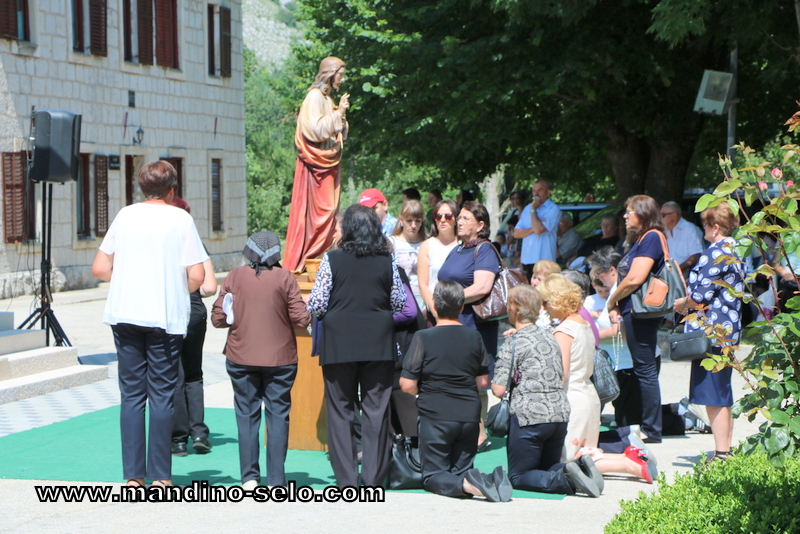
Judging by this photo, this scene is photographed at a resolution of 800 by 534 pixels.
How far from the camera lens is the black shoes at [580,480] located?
6141 millimetres

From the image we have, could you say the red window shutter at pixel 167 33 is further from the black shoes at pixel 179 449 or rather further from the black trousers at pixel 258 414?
the black trousers at pixel 258 414

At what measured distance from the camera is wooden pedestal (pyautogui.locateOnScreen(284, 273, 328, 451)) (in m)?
7.66

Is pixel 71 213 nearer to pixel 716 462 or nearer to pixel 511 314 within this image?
pixel 511 314

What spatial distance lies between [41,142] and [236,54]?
18962 mm

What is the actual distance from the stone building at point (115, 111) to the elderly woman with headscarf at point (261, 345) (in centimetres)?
1459

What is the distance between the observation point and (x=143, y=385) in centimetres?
597

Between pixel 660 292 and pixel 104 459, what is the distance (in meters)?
4.05

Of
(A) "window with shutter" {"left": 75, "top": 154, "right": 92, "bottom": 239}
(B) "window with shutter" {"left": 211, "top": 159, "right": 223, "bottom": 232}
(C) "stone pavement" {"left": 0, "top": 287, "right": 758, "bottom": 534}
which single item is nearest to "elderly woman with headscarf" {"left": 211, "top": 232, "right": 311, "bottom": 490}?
(C) "stone pavement" {"left": 0, "top": 287, "right": 758, "bottom": 534}

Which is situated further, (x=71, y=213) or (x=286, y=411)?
(x=71, y=213)

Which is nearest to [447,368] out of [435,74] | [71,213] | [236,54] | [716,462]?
[716,462]

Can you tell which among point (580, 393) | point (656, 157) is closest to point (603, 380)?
point (580, 393)

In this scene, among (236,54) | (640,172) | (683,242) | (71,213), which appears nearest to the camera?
(683,242)

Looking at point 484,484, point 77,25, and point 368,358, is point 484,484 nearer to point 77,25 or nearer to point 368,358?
point 368,358

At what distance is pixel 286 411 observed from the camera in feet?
20.7
